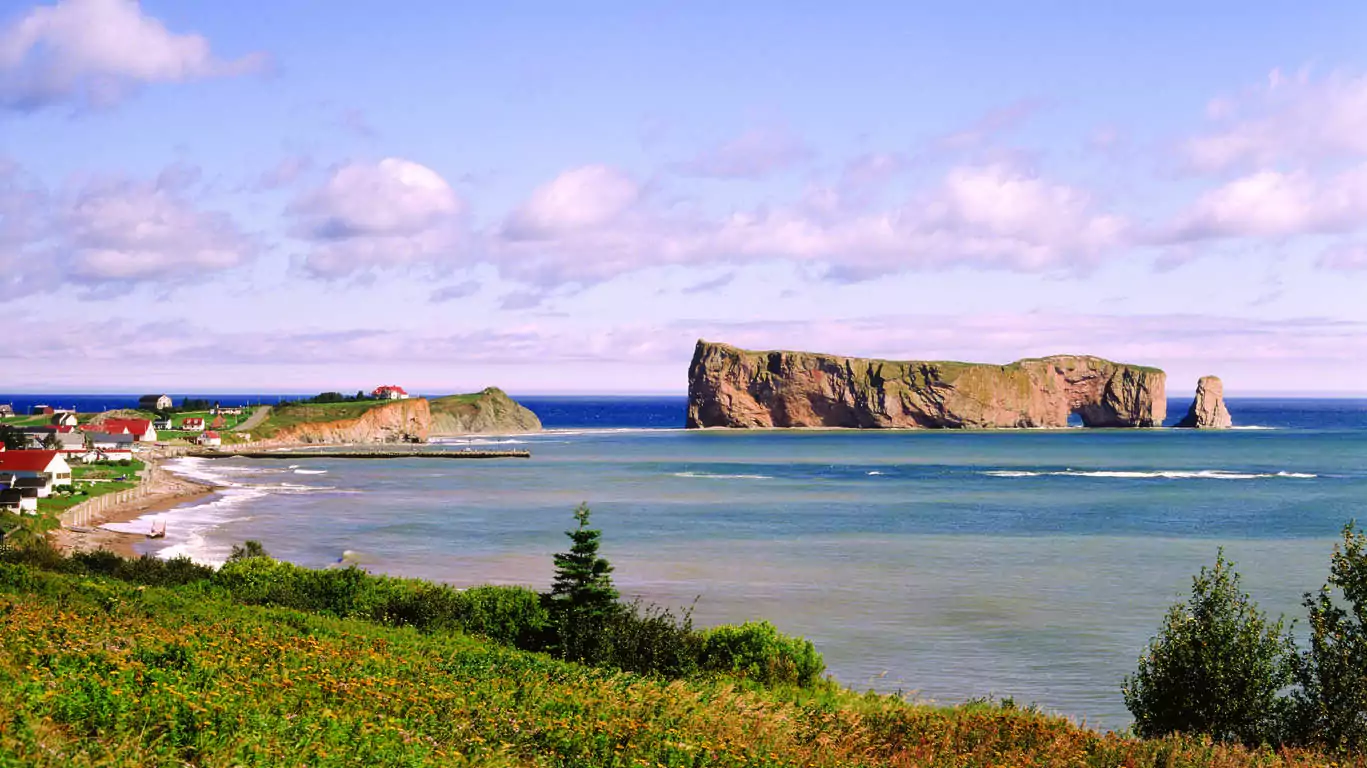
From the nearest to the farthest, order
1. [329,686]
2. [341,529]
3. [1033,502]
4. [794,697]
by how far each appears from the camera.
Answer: [329,686] < [794,697] < [341,529] < [1033,502]

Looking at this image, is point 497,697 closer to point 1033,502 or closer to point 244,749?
point 244,749

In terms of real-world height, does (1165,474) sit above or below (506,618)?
below

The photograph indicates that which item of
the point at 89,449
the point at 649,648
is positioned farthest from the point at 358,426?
the point at 649,648

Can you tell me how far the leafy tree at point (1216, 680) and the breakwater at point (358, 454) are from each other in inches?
4966

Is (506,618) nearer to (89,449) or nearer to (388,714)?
(388,714)

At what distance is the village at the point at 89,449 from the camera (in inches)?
2704

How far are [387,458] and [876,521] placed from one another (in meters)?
85.6

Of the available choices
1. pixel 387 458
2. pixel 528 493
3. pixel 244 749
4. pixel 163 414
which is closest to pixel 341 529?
pixel 528 493

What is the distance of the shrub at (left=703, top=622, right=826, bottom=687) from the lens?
25812 mm

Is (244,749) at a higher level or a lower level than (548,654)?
higher

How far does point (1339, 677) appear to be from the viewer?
2019cm

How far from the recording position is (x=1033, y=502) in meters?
86.5

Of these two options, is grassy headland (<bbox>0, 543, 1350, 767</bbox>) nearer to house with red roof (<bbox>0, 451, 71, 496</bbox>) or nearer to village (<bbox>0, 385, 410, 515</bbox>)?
village (<bbox>0, 385, 410, 515</bbox>)

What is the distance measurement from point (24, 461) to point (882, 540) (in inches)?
2351
